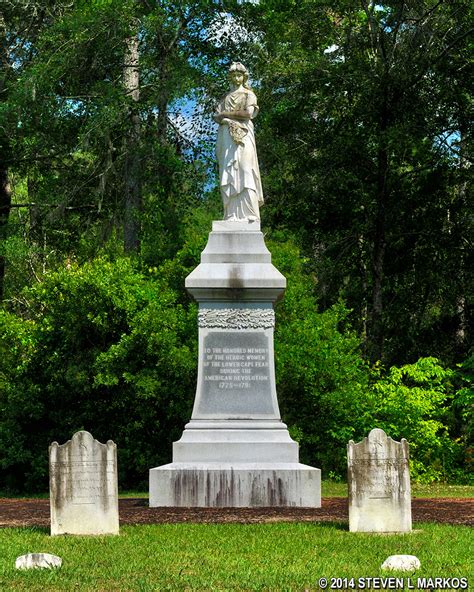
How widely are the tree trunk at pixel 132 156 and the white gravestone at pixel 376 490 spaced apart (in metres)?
17.0

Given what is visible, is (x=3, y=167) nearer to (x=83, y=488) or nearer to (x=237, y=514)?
(x=237, y=514)

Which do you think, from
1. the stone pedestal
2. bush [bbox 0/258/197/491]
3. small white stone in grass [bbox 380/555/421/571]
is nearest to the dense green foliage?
bush [bbox 0/258/197/491]

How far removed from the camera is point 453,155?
31609mm

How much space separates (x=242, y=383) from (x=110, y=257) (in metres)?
13.8

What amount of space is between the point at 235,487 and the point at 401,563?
18.7ft

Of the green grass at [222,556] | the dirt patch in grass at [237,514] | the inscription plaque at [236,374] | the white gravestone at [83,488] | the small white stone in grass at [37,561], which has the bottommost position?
the dirt patch in grass at [237,514]

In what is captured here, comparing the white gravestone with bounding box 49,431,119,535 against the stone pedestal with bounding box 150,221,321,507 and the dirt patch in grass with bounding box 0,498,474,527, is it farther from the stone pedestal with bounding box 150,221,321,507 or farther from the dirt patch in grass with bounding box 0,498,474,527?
the stone pedestal with bounding box 150,221,321,507

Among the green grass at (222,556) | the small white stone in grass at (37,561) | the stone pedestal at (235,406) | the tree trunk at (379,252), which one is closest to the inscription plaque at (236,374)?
the stone pedestal at (235,406)

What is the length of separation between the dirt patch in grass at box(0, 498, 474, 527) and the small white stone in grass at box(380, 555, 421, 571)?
3.89 m

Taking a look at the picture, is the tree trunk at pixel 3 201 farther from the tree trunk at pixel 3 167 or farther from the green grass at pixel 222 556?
the green grass at pixel 222 556

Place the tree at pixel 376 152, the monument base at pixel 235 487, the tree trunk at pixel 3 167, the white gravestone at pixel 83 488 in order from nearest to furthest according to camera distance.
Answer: the white gravestone at pixel 83 488
the monument base at pixel 235 487
the tree at pixel 376 152
the tree trunk at pixel 3 167

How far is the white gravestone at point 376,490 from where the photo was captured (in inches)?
487

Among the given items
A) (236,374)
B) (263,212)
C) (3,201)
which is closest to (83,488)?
(236,374)

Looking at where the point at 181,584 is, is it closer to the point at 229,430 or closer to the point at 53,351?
the point at 229,430
